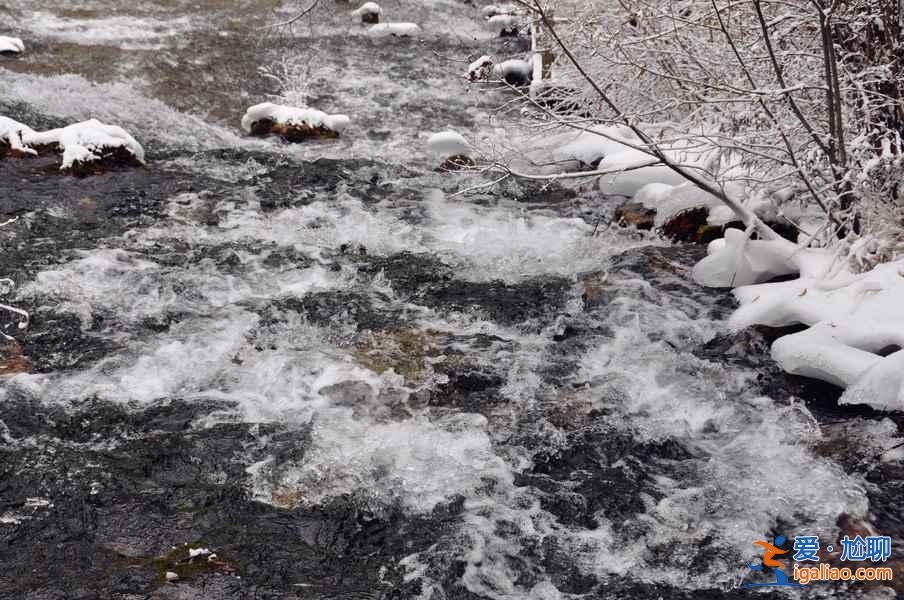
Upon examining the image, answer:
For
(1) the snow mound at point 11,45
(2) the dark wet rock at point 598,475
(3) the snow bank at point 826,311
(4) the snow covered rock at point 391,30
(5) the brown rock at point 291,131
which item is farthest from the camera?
(4) the snow covered rock at point 391,30

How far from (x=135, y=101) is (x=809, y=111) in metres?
7.87

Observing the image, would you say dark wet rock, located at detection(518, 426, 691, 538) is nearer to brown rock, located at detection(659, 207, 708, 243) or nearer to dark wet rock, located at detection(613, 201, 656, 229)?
brown rock, located at detection(659, 207, 708, 243)

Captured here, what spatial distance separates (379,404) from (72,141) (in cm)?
520

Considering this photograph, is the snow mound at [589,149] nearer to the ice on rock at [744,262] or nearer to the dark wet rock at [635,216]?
the dark wet rock at [635,216]

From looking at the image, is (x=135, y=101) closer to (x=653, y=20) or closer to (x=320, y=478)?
(x=653, y=20)

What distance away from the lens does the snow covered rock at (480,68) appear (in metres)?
11.5

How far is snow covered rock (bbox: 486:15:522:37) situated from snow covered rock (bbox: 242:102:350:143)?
19.8ft

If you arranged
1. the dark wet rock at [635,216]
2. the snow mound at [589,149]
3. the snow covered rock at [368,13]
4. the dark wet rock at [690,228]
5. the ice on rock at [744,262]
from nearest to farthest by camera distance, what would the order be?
the ice on rock at [744,262]
the dark wet rock at [690,228]
the dark wet rock at [635,216]
the snow mound at [589,149]
the snow covered rock at [368,13]

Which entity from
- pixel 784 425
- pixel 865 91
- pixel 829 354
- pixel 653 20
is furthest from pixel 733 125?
pixel 784 425

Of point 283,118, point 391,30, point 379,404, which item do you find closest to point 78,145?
point 283,118

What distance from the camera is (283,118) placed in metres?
9.56

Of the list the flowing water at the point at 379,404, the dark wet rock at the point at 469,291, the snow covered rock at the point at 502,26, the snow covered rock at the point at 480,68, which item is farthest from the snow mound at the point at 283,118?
the snow covered rock at the point at 502,26

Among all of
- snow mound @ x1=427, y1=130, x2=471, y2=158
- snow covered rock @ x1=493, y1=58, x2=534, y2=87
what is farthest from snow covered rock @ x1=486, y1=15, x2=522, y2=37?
snow mound @ x1=427, y1=130, x2=471, y2=158

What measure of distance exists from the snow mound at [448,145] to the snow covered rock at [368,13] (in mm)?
6233
